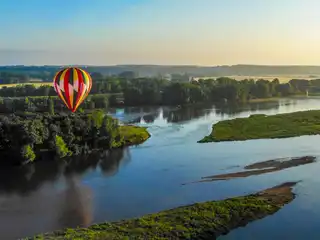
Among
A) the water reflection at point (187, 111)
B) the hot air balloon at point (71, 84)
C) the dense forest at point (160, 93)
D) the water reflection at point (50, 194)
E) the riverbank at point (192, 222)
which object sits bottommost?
the water reflection at point (50, 194)

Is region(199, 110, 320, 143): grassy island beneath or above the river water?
above

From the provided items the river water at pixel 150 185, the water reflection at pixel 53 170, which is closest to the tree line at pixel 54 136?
the water reflection at pixel 53 170

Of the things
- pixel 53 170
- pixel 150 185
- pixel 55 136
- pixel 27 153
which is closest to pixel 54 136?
pixel 55 136

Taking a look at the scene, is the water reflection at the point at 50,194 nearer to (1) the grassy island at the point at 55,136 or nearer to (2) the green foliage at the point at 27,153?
(2) the green foliage at the point at 27,153

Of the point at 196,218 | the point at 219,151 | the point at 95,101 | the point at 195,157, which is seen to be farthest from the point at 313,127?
the point at 95,101

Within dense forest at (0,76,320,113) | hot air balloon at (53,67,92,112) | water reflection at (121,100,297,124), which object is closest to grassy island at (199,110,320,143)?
water reflection at (121,100,297,124)

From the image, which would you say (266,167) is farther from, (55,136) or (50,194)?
(55,136)

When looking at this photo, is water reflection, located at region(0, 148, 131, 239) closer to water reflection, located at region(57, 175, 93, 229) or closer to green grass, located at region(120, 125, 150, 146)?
water reflection, located at region(57, 175, 93, 229)
